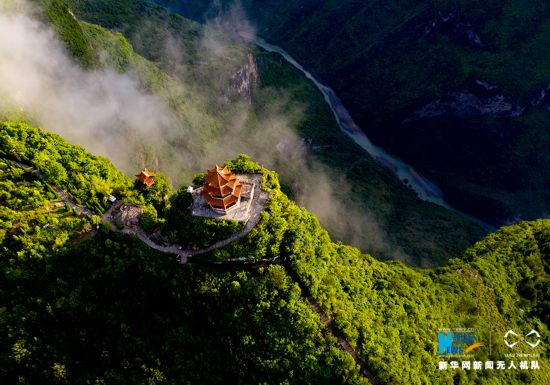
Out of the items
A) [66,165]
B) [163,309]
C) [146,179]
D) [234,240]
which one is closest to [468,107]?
[234,240]

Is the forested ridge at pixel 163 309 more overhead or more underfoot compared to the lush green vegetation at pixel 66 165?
more underfoot

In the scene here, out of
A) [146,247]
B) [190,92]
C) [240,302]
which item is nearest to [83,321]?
[146,247]

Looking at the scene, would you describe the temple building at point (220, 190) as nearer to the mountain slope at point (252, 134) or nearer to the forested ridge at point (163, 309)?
the forested ridge at point (163, 309)

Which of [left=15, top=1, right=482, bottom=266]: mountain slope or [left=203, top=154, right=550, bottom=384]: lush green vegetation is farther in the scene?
[left=15, top=1, right=482, bottom=266]: mountain slope

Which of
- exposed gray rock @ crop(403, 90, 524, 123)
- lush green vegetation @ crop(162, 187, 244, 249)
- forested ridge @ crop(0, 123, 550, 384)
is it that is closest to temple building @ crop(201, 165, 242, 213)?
lush green vegetation @ crop(162, 187, 244, 249)

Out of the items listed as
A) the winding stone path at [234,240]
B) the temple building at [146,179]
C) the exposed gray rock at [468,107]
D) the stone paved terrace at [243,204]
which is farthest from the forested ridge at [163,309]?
the exposed gray rock at [468,107]

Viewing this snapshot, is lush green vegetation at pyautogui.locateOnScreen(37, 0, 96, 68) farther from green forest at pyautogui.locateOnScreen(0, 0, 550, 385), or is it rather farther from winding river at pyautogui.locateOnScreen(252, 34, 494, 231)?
winding river at pyautogui.locateOnScreen(252, 34, 494, 231)

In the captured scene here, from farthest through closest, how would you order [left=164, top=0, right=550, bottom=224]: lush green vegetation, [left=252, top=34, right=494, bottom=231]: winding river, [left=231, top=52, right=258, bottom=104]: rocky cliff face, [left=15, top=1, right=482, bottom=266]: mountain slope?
[left=252, top=34, right=494, bottom=231]: winding river
[left=164, top=0, right=550, bottom=224]: lush green vegetation
[left=231, top=52, right=258, bottom=104]: rocky cliff face
[left=15, top=1, right=482, bottom=266]: mountain slope
